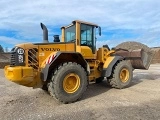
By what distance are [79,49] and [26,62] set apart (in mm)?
1948

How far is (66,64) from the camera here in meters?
6.82

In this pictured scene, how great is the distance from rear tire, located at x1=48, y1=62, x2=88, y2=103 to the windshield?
1507 mm

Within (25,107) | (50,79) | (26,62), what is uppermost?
(26,62)

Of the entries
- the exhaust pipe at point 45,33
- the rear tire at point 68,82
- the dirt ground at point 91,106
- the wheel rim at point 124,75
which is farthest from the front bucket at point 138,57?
the exhaust pipe at point 45,33

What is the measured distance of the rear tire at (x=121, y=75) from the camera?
868 cm

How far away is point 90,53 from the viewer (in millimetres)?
8172

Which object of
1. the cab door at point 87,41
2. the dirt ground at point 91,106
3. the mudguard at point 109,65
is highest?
the cab door at point 87,41

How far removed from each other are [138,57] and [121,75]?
1.38m

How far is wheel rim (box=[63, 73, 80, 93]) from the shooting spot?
6795 mm

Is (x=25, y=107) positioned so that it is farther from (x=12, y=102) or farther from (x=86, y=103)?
(x=86, y=103)

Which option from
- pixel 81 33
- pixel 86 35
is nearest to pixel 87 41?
pixel 86 35

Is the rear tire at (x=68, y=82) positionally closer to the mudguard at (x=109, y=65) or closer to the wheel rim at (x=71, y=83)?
the wheel rim at (x=71, y=83)

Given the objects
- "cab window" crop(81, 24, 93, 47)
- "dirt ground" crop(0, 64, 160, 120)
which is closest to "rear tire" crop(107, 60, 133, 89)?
"dirt ground" crop(0, 64, 160, 120)

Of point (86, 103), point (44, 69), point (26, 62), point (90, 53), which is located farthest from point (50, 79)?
point (90, 53)
